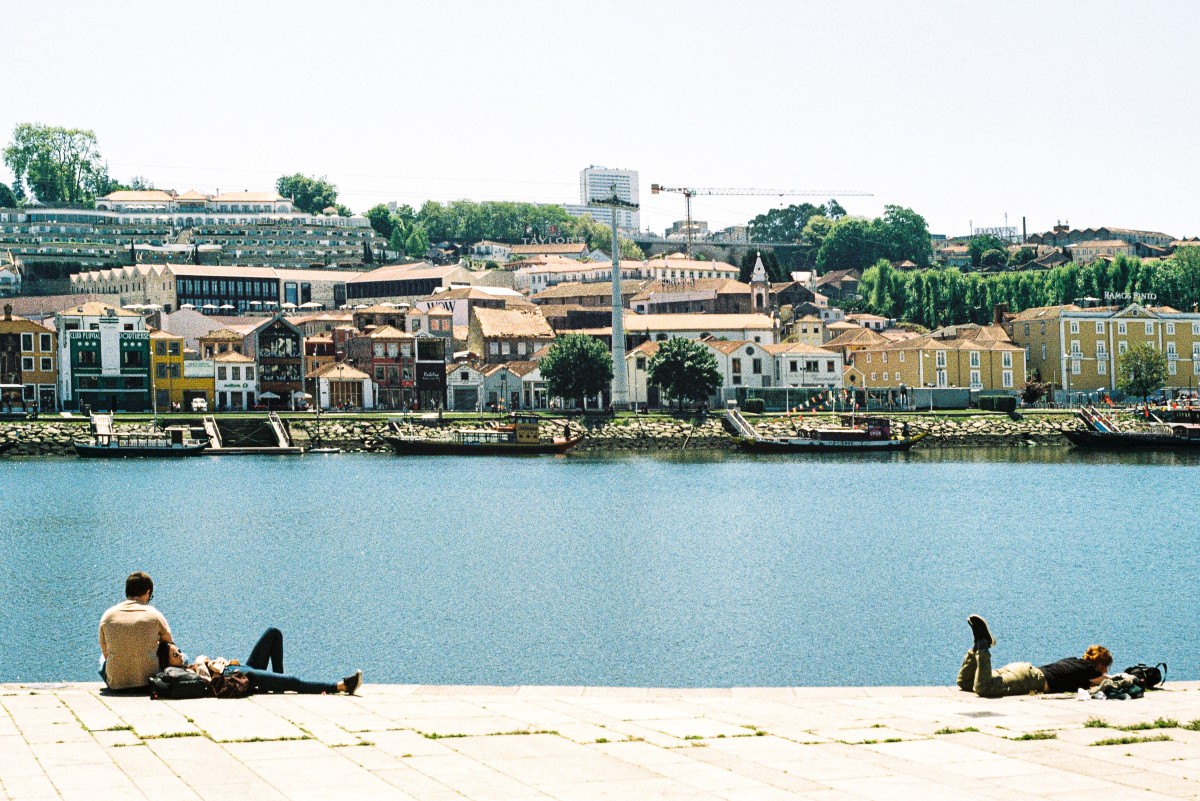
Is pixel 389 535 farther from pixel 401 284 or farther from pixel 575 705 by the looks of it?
pixel 401 284

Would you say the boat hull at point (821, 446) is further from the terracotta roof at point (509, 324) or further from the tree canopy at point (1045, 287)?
the tree canopy at point (1045, 287)

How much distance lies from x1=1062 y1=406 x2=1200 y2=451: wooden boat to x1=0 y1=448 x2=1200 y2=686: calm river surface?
1023 inches

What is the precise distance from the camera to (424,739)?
13648 mm

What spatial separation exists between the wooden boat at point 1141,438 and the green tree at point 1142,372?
20.8 metres

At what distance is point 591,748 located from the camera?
13328mm

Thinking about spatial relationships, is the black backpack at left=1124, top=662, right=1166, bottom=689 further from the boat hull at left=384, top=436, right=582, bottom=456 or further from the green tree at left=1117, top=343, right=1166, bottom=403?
the green tree at left=1117, top=343, right=1166, bottom=403

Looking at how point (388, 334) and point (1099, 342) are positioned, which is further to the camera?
point (1099, 342)

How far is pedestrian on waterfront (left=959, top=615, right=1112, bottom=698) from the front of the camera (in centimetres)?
1728

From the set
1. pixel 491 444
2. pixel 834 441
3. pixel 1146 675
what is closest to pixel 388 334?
pixel 491 444

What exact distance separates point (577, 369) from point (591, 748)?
10197 cm

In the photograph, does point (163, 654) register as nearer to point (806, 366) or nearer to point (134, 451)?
point (134, 451)

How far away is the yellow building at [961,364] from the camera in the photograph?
413 feet

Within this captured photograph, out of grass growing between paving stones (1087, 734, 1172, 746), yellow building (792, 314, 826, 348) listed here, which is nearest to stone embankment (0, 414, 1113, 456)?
yellow building (792, 314, 826, 348)

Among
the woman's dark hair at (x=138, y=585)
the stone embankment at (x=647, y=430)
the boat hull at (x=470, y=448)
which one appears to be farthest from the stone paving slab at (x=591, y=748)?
the stone embankment at (x=647, y=430)
